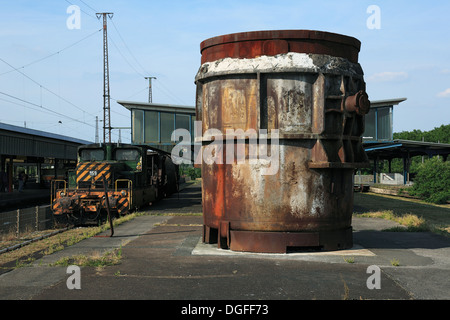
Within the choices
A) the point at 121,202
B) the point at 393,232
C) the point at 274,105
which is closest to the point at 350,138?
the point at 274,105

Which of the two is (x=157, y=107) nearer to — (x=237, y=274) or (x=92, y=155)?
(x=92, y=155)

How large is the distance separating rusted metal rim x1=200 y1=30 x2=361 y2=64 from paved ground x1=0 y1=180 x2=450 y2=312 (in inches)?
162

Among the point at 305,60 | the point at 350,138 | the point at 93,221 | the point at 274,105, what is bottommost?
the point at 93,221

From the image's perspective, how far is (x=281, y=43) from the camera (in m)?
8.81

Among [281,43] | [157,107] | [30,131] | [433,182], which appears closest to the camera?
[281,43]

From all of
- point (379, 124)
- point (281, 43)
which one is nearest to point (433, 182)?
point (379, 124)

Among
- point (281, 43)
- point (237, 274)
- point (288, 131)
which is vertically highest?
point (281, 43)

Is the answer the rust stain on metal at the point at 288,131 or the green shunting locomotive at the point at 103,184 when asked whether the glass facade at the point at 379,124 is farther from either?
the rust stain on metal at the point at 288,131

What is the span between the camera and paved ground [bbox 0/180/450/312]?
237 inches

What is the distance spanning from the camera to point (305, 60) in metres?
8.77

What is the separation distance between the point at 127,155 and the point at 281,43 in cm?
1194

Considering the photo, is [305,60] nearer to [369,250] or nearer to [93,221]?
[369,250]

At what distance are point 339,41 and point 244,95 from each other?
2.33m

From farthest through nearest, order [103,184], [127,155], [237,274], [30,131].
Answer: [30,131] < [127,155] < [103,184] < [237,274]
